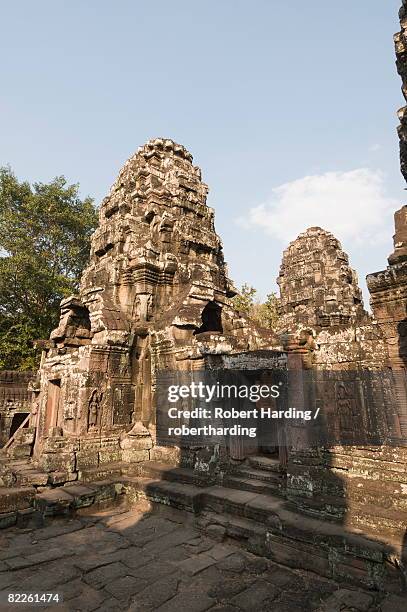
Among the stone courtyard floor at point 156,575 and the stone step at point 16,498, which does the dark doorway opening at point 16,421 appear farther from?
→ the stone courtyard floor at point 156,575

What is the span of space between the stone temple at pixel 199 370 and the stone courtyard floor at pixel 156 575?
0.86 ft

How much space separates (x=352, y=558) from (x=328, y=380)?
194cm

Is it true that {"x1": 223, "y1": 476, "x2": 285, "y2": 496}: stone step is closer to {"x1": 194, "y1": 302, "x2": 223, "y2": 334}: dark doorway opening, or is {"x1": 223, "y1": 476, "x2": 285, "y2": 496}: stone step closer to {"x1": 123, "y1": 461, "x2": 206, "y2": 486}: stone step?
{"x1": 123, "y1": 461, "x2": 206, "y2": 486}: stone step

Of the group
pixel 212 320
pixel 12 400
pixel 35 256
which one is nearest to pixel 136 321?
pixel 212 320

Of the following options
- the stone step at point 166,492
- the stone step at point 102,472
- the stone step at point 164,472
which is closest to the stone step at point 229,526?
the stone step at point 166,492

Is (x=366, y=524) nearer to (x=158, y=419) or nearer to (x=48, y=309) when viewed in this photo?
(x=158, y=419)

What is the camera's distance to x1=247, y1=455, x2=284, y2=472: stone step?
6.34 meters

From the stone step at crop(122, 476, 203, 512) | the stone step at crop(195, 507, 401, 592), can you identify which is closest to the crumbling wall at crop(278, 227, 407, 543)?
the stone step at crop(195, 507, 401, 592)

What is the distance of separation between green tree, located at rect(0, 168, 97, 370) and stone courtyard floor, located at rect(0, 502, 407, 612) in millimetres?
13908

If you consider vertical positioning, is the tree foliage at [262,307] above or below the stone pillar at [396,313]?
above

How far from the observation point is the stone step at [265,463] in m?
6.34

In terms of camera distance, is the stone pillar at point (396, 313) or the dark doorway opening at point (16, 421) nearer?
the stone pillar at point (396, 313)

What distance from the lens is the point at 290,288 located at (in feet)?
54.5

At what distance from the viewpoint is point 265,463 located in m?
6.52
